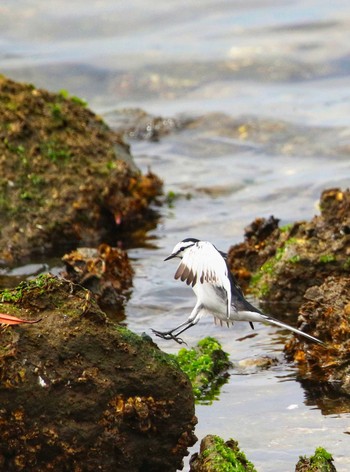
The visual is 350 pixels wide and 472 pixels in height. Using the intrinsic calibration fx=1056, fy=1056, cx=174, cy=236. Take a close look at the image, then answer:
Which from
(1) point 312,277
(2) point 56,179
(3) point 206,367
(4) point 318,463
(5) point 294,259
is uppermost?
(2) point 56,179

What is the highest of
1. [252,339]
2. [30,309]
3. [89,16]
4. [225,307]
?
[89,16]

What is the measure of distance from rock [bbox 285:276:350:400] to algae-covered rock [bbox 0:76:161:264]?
13.4ft

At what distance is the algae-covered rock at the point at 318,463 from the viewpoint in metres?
6.06

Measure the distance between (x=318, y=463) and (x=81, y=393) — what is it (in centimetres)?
143

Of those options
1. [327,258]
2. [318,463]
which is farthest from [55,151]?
[318,463]

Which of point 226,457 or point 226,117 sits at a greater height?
point 226,117

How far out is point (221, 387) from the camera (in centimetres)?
806

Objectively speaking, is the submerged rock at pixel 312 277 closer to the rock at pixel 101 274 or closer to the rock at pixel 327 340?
the rock at pixel 327 340

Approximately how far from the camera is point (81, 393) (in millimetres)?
5875

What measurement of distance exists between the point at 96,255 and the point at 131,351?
4385 millimetres

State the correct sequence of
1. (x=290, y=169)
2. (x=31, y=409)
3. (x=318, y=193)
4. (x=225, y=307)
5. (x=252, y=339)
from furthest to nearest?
(x=290, y=169), (x=318, y=193), (x=252, y=339), (x=225, y=307), (x=31, y=409)

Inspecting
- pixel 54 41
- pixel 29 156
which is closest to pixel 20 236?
pixel 29 156

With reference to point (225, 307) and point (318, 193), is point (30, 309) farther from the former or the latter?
point (318, 193)

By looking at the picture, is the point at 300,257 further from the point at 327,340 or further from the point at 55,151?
the point at 55,151
